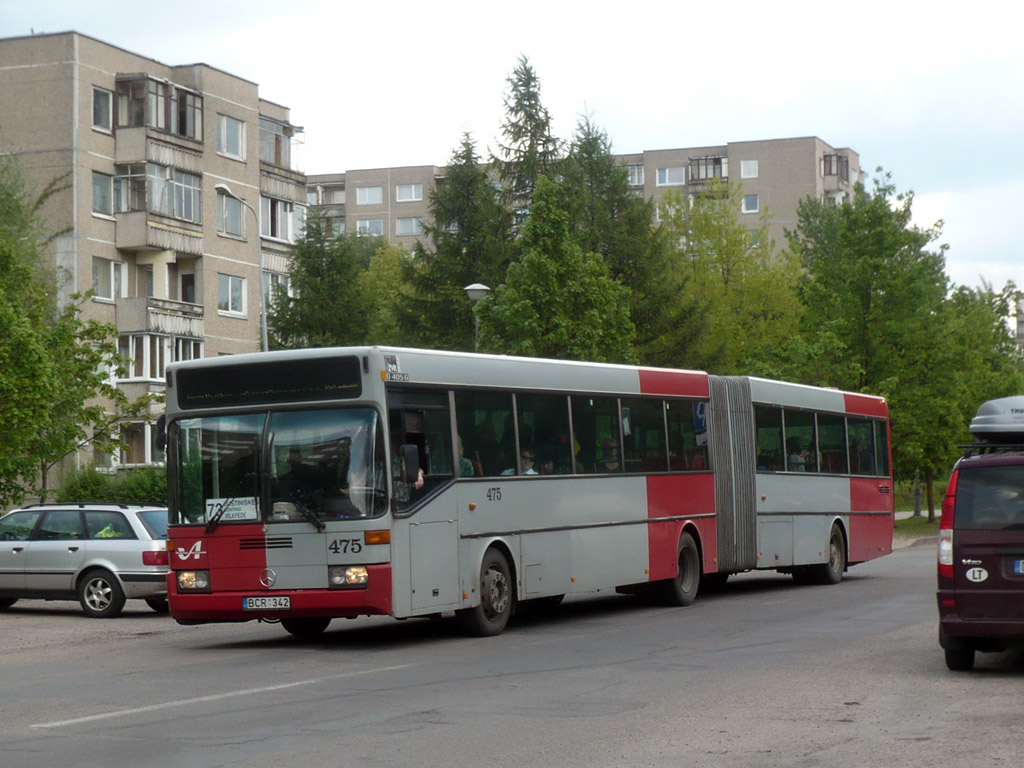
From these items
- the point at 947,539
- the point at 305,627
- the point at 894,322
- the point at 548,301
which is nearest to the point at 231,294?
the point at 894,322

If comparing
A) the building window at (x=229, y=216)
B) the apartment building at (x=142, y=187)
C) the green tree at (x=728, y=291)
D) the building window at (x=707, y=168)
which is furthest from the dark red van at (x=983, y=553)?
the building window at (x=707, y=168)

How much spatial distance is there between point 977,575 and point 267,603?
6.62 meters

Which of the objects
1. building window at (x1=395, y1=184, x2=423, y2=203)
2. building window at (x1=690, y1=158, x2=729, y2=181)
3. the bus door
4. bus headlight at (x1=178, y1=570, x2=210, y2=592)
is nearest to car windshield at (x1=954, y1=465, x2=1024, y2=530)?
the bus door

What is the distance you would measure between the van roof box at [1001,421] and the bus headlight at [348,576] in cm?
587

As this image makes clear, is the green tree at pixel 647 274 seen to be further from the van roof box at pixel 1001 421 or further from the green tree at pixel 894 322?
the van roof box at pixel 1001 421

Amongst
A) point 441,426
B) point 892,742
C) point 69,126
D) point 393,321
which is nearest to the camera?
point 892,742

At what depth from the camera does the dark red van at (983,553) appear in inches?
463

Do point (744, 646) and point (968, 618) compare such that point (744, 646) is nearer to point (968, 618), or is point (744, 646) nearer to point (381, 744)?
point (968, 618)

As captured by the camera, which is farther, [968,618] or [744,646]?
[744,646]

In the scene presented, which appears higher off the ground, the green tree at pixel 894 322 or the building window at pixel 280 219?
the building window at pixel 280 219

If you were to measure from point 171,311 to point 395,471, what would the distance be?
42.9 m

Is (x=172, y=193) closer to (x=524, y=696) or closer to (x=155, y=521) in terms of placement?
(x=155, y=521)

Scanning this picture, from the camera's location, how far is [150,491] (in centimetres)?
3738

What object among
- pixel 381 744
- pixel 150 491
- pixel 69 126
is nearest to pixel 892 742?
pixel 381 744
